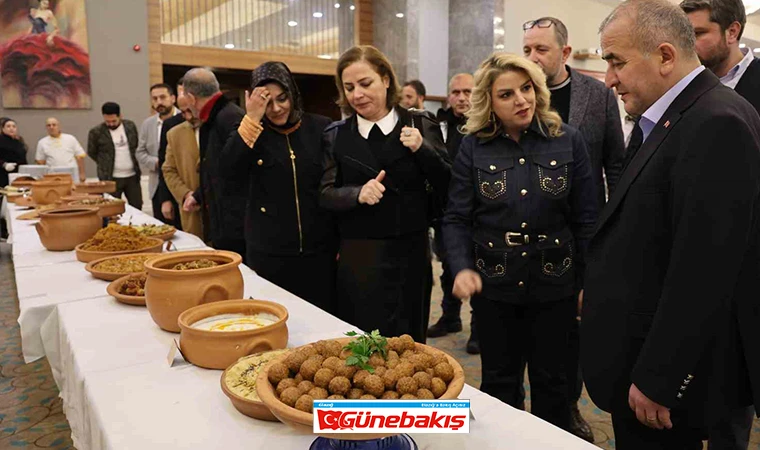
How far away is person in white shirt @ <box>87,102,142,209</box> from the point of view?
21.1 feet

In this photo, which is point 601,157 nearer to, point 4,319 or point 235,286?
point 235,286

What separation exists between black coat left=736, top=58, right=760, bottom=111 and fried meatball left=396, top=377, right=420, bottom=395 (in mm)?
1606

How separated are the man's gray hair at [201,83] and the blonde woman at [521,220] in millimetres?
1647

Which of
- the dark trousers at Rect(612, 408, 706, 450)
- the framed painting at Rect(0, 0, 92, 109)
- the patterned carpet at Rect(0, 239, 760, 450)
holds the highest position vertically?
the framed painting at Rect(0, 0, 92, 109)

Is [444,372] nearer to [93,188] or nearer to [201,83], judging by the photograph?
[201,83]

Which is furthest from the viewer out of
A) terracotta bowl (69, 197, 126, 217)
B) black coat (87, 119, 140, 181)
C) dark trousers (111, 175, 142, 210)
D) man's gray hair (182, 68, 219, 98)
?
dark trousers (111, 175, 142, 210)

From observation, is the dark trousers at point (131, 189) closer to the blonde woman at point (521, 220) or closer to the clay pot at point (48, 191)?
the clay pot at point (48, 191)

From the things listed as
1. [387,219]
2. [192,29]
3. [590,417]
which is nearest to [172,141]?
[387,219]

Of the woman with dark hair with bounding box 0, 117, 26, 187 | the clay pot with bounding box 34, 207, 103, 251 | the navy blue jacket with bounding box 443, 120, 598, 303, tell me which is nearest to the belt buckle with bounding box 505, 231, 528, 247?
the navy blue jacket with bounding box 443, 120, 598, 303

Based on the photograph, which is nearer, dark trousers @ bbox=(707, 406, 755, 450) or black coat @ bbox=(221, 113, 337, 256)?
dark trousers @ bbox=(707, 406, 755, 450)

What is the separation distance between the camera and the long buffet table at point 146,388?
97 centimetres

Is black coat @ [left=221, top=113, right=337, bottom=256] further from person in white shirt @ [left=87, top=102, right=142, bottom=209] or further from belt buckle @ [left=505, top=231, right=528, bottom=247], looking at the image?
person in white shirt @ [left=87, top=102, right=142, bottom=209]

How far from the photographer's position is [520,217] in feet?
6.06

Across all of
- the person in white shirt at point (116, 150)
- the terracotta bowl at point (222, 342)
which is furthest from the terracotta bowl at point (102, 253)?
the person in white shirt at point (116, 150)
